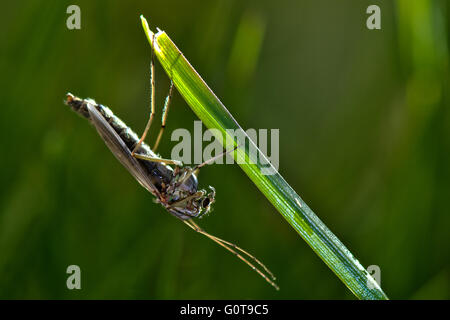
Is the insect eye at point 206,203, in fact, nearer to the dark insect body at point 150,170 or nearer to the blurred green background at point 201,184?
the dark insect body at point 150,170

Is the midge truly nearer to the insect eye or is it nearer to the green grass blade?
the insect eye

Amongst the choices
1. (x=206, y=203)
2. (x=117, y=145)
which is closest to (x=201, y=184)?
(x=206, y=203)

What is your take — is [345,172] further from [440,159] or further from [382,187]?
[440,159]

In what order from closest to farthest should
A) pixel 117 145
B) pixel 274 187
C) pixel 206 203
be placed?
pixel 274 187 → pixel 117 145 → pixel 206 203

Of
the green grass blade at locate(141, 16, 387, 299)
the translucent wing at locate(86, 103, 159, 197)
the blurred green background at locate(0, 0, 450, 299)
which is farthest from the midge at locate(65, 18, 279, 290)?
the green grass blade at locate(141, 16, 387, 299)

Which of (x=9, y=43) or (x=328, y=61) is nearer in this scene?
(x=9, y=43)

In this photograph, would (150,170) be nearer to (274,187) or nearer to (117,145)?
(117,145)

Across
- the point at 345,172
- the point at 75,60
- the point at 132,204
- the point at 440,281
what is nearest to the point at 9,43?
the point at 75,60

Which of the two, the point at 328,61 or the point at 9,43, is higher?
the point at 328,61
